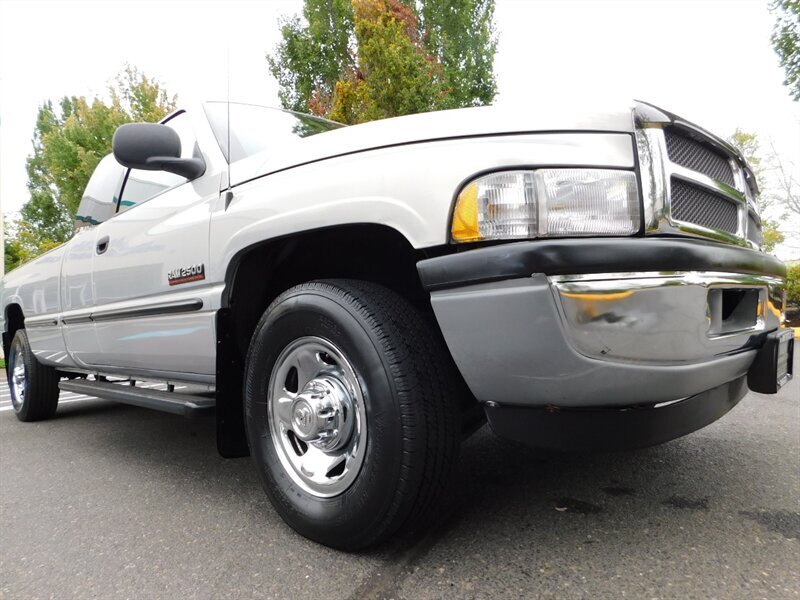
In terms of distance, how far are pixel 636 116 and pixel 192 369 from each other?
204 cm

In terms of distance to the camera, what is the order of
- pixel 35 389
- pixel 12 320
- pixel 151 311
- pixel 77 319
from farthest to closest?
pixel 12 320 < pixel 35 389 < pixel 77 319 < pixel 151 311

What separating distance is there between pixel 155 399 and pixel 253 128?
137 cm

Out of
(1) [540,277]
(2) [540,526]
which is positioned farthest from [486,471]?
(1) [540,277]

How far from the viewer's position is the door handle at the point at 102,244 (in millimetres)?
3127

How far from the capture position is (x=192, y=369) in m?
2.51

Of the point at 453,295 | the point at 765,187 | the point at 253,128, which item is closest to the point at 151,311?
the point at 253,128

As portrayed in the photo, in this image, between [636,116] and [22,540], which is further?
[22,540]

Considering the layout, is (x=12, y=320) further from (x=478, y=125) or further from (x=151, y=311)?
(x=478, y=125)

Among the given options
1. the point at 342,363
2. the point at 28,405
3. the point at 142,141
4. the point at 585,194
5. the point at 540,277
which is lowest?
the point at 28,405

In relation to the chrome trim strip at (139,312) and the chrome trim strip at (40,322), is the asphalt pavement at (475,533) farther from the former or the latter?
the chrome trim strip at (40,322)

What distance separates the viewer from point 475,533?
1825mm

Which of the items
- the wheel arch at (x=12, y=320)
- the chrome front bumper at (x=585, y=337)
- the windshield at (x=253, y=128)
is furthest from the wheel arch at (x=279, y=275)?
the wheel arch at (x=12, y=320)

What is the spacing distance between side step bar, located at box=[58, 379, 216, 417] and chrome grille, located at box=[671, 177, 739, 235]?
6.06 ft

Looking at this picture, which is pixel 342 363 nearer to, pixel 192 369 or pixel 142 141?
pixel 192 369
